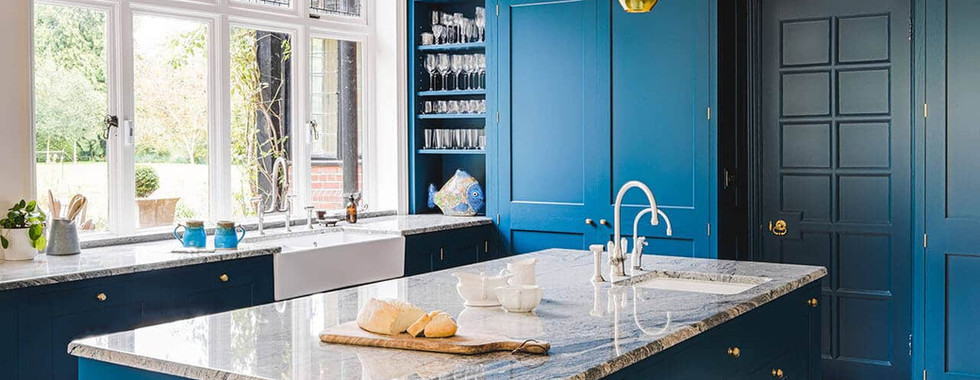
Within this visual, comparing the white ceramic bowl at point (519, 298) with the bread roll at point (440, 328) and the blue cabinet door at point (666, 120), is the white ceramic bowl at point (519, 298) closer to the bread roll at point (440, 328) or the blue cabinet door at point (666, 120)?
the bread roll at point (440, 328)

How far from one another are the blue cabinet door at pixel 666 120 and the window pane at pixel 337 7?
1676 mm

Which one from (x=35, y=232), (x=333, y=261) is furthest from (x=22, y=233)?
(x=333, y=261)

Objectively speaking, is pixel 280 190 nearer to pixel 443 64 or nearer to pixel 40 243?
pixel 443 64

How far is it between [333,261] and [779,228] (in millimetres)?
2493

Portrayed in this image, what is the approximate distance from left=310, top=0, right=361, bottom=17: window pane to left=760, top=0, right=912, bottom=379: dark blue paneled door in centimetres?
250

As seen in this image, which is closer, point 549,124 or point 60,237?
point 60,237

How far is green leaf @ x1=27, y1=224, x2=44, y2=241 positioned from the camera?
4.12 meters

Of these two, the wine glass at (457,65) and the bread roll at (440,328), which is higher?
the wine glass at (457,65)

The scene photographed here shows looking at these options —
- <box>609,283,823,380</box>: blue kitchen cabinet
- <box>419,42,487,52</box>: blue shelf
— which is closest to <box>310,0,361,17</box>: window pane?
<box>419,42,487,52</box>: blue shelf

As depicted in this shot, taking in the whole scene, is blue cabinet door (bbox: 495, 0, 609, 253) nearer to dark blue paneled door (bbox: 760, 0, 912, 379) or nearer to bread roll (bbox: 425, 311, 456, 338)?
dark blue paneled door (bbox: 760, 0, 912, 379)

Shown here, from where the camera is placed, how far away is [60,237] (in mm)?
4285

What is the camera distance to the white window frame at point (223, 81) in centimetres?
490

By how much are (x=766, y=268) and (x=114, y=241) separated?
2.97m

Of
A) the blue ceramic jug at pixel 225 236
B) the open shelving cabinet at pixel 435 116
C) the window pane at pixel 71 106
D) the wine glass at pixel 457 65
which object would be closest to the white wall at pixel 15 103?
the window pane at pixel 71 106
